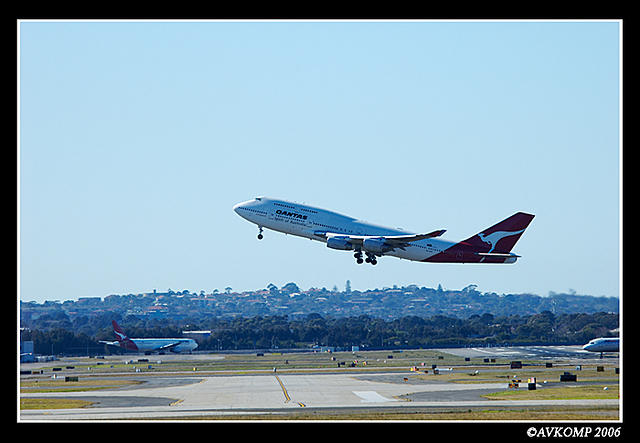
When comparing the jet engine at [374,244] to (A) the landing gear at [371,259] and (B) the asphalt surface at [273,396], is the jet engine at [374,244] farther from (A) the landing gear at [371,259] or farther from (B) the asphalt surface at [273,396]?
(B) the asphalt surface at [273,396]

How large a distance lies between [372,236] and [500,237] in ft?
44.7

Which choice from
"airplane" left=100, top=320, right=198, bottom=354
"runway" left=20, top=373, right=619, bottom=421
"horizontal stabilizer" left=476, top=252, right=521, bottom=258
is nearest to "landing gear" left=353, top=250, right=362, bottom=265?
"horizontal stabilizer" left=476, top=252, right=521, bottom=258

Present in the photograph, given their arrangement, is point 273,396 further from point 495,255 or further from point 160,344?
point 160,344

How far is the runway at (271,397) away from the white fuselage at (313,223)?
46.0ft

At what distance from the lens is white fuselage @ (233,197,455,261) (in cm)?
9325

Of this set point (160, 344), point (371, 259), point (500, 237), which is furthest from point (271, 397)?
point (160, 344)

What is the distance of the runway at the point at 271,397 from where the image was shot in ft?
214

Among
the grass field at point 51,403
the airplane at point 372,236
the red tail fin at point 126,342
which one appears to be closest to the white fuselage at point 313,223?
the airplane at point 372,236
